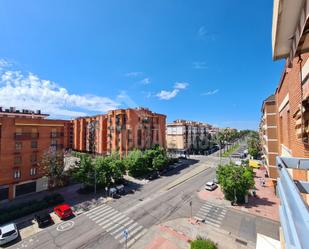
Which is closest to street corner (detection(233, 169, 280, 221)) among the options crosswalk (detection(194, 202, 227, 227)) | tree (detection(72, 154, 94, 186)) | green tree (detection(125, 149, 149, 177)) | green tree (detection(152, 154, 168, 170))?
crosswalk (detection(194, 202, 227, 227))

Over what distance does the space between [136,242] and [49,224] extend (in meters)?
10.9

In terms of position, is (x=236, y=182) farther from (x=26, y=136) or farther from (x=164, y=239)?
(x=26, y=136)

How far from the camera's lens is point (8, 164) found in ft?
90.8

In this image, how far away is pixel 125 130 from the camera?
160 feet

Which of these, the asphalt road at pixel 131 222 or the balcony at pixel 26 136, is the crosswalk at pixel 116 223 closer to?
the asphalt road at pixel 131 222

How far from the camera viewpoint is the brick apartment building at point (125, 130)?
48.9 meters

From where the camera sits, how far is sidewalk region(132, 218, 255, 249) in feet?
56.4

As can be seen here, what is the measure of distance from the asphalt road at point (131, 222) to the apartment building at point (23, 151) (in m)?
13.2

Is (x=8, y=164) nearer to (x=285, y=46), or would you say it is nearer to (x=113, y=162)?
(x=113, y=162)

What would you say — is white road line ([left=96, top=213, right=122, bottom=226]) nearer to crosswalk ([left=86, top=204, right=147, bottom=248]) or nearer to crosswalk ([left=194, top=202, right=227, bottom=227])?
crosswalk ([left=86, top=204, right=147, bottom=248])

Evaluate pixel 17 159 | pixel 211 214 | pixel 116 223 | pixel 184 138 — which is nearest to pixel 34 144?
pixel 17 159

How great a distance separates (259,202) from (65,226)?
26.6m

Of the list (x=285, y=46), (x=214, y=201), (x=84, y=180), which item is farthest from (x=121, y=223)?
(x=285, y=46)

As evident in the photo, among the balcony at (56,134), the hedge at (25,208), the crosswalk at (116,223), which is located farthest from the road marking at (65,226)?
the balcony at (56,134)
